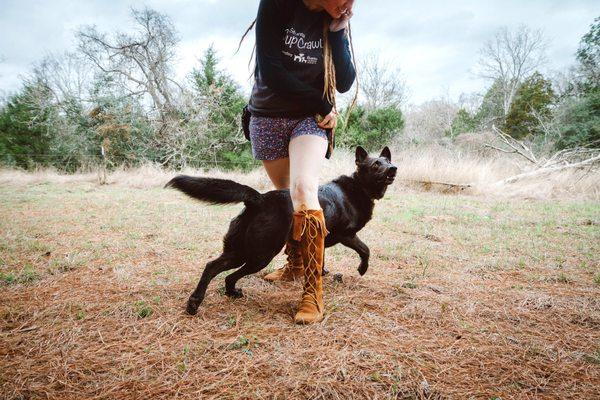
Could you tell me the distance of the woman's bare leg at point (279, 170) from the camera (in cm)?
212

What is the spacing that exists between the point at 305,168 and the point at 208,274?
2.79ft

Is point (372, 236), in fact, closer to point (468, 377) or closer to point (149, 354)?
point (468, 377)

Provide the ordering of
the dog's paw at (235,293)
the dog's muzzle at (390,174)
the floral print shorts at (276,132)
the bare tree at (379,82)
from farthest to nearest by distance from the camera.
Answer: the bare tree at (379,82), the dog's muzzle at (390,174), the dog's paw at (235,293), the floral print shorts at (276,132)

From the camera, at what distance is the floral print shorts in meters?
1.88

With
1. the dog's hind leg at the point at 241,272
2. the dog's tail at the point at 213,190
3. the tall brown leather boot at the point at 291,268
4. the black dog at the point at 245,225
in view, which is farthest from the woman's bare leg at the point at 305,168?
the tall brown leather boot at the point at 291,268

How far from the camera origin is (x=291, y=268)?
94.2 inches

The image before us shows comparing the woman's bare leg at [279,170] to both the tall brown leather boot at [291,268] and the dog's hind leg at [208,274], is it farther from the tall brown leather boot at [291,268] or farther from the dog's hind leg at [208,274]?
the dog's hind leg at [208,274]

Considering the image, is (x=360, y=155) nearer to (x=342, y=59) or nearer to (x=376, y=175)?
(x=376, y=175)

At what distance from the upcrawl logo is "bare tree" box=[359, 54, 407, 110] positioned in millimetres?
19997

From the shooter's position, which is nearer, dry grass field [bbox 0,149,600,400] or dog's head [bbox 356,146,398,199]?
dry grass field [bbox 0,149,600,400]

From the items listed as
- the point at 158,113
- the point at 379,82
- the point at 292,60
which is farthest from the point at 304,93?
the point at 379,82

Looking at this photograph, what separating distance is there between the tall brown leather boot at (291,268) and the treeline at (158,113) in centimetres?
1145

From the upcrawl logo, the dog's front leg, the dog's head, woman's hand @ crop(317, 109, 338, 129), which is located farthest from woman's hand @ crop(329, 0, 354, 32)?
the dog's front leg

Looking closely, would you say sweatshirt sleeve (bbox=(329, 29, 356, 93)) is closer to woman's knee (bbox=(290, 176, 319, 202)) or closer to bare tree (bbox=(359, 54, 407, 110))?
woman's knee (bbox=(290, 176, 319, 202))
